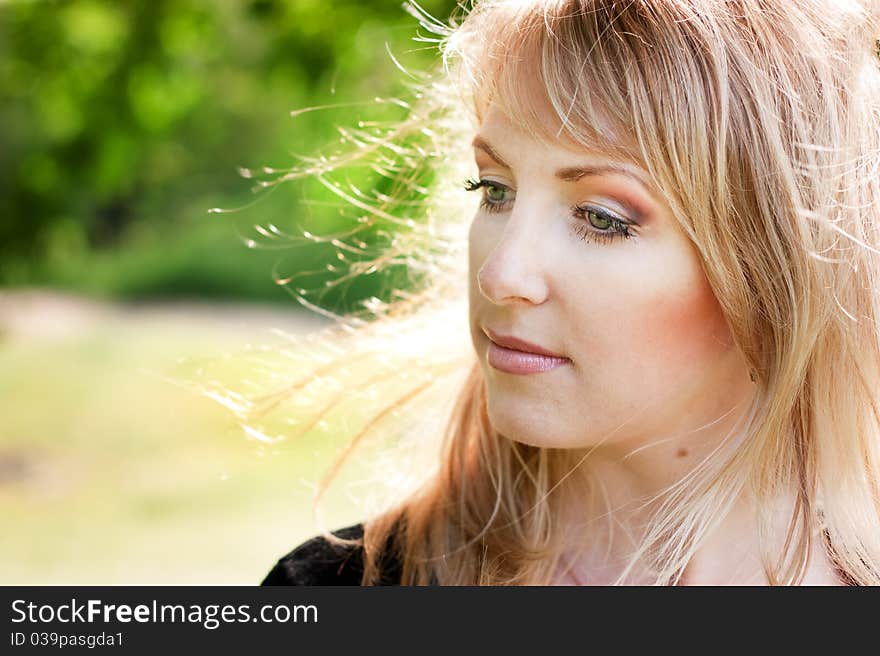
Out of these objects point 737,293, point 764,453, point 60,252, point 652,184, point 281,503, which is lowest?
point 764,453

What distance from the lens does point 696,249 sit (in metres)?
1.49

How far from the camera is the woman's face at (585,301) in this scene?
4.83ft

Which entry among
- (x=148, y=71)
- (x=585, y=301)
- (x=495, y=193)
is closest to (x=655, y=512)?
(x=585, y=301)

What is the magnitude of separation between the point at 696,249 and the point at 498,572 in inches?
23.0

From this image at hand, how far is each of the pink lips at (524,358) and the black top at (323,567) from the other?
0.46 m

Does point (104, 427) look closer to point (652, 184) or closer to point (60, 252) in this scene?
point (60, 252)

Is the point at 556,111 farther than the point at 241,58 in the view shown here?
No

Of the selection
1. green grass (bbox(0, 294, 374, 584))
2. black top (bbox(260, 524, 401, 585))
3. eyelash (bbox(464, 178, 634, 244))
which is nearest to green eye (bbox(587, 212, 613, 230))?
eyelash (bbox(464, 178, 634, 244))

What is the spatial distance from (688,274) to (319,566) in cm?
76

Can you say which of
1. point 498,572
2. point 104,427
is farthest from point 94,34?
point 104,427

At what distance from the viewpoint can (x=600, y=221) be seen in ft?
4.85

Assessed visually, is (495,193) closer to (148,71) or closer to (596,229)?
(596,229)

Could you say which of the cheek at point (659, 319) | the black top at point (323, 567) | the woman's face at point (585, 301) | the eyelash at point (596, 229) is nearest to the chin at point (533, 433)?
the woman's face at point (585, 301)

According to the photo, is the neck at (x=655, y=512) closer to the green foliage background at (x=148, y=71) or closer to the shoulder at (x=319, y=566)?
the shoulder at (x=319, y=566)
